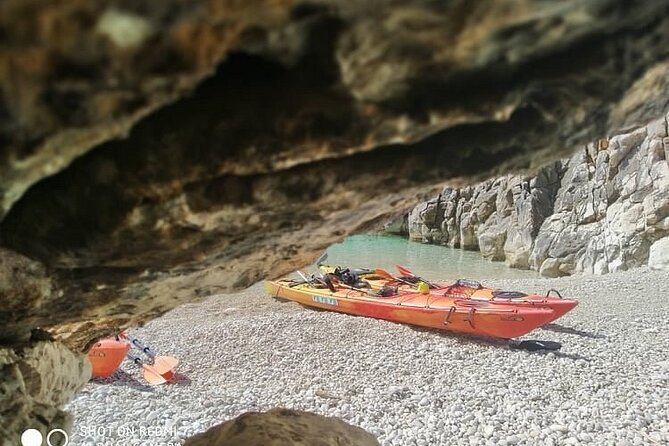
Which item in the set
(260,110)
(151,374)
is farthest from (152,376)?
(260,110)

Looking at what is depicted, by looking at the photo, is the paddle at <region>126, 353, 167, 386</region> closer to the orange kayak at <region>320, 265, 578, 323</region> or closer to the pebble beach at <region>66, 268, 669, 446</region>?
the pebble beach at <region>66, 268, 669, 446</region>

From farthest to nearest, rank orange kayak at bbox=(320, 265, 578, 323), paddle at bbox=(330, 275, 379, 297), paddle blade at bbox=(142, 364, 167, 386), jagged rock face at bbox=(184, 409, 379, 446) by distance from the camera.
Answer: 1. paddle at bbox=(330, 275, 379, 297)
2. orange kayak at bbox=(320, 265, 578, 323)
3. paddle blade at bbox=(142, 364, 167, 386)
4. jagged rock face at bbox=(184, 409, 379, 446)

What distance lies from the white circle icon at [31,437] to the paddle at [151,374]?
6540mm

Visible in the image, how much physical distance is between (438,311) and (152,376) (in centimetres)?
605

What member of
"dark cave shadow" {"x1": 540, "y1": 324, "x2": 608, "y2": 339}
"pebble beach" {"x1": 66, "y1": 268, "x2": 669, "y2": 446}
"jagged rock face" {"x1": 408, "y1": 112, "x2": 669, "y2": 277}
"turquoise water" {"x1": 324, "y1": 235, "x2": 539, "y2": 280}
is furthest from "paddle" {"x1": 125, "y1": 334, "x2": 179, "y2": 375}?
"turquoise water" {"x1": 324, "y1": 235, "x2": 539, "y2": 280}

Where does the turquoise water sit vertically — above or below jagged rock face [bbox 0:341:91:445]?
below

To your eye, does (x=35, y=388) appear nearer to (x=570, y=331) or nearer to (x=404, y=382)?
(x=404, y=382)

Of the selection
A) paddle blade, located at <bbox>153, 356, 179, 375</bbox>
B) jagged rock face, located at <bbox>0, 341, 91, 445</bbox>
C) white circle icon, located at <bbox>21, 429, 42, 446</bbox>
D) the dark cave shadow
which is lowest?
paddle blade, located at <bbox>153, 356, 179, 375</bbox>

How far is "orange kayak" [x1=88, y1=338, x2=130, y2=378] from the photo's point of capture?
9.35 m

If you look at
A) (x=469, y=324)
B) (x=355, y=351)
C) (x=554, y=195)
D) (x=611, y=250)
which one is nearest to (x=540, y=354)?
(x=469, y=324)

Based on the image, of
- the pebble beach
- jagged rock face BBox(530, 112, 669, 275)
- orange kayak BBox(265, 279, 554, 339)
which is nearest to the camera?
the pebble beach

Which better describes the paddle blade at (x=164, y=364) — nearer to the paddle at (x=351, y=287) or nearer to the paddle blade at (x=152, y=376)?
the paddle blade at (x=152, y=376)

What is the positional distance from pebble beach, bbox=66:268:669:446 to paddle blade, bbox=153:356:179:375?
277 millimetres

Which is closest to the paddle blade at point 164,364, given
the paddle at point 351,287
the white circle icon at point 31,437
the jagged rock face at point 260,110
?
the paddle at point 351,287
